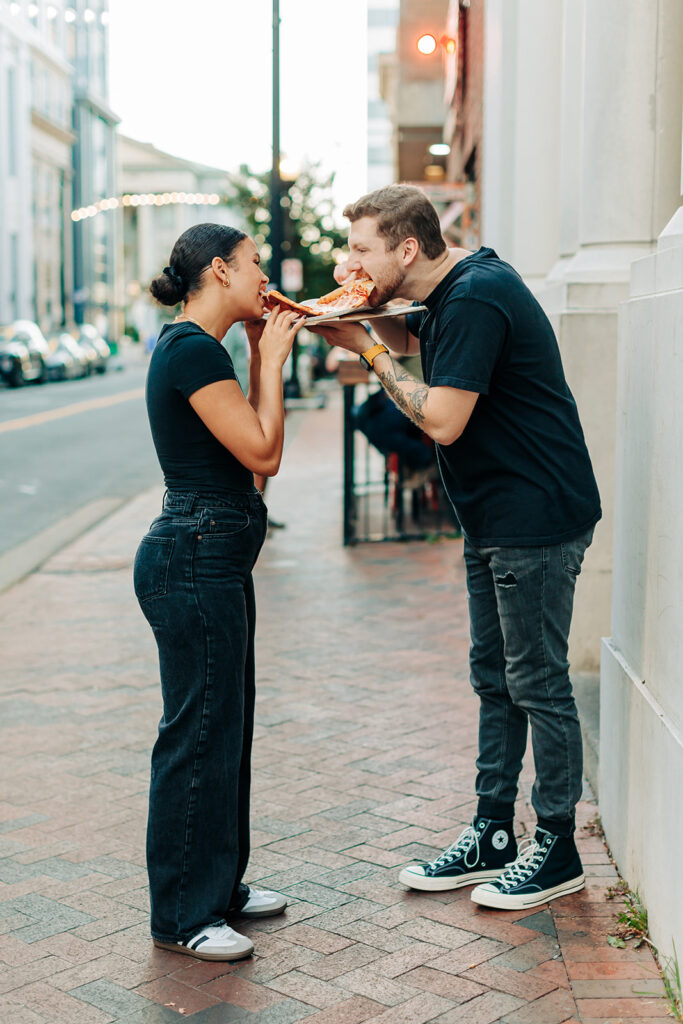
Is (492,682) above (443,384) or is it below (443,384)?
below

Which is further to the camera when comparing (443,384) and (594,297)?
(594,297)

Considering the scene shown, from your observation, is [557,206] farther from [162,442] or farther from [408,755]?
[162,442]

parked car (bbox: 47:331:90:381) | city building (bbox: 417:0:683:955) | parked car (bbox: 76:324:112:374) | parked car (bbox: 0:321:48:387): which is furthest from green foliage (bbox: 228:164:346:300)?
city building (bbox: 417:0:683:955)

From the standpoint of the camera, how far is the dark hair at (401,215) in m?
3.39

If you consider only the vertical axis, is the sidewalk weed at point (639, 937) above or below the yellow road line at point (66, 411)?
above

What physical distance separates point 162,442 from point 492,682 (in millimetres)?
1247

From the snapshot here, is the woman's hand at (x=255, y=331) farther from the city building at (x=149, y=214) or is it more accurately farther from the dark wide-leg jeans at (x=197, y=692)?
the city building at (x=149, y=214)

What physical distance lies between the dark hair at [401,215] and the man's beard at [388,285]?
0.07 m

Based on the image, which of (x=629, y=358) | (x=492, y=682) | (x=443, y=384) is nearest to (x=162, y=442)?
(x=443, y=384)

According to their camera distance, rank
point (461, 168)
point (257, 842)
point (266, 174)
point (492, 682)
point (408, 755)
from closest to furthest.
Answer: point (492, 682) < point (257, 842) < point (408, 755) < point (461, 168) < point (266, 174)

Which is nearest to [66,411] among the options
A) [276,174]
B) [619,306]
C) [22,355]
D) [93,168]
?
[276,174]

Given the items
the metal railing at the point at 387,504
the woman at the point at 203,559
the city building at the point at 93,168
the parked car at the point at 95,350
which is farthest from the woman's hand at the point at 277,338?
the city building at the point at 93,168

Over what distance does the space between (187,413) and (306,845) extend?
5.50 feet

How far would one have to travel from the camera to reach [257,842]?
4.21 meters
